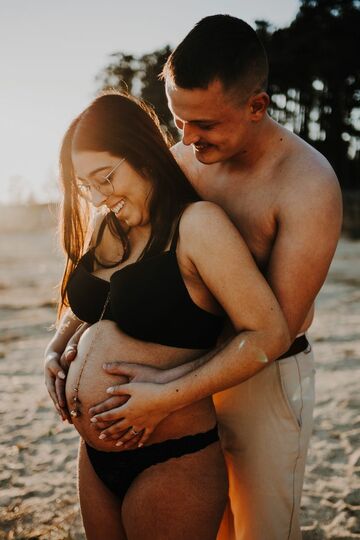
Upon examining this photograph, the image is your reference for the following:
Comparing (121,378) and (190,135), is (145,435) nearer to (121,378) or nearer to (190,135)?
(121,378)

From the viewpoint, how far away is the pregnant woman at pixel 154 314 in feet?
5.50

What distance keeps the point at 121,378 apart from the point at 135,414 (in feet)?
0.55

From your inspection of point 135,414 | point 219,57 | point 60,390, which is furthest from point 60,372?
point 219,57

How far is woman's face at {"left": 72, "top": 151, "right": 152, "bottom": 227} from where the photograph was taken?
6.32 feet

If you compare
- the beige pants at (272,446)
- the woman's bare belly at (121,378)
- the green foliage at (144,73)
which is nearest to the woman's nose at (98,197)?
the woman's bare belly at (121,378)

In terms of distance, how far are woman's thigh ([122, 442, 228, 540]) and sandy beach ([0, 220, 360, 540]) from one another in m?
1.18

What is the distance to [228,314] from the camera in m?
1.70

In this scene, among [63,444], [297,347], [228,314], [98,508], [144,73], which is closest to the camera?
[228,314]

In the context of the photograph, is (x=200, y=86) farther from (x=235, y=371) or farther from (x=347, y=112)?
(x=347, y=112)

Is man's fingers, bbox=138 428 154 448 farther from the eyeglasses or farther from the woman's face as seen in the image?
the eyeglasses

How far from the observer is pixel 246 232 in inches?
80.7

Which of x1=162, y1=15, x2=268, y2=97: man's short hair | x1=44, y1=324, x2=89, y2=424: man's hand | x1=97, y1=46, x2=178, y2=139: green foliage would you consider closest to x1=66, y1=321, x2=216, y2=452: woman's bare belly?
x1=44, y1=324, x2=89, y2=424: man's hand

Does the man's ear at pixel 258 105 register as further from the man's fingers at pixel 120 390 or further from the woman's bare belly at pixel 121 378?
the man's fingers at pixel 120 390

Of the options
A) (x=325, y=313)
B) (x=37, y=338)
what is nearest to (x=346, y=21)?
(x=325, y=313)
